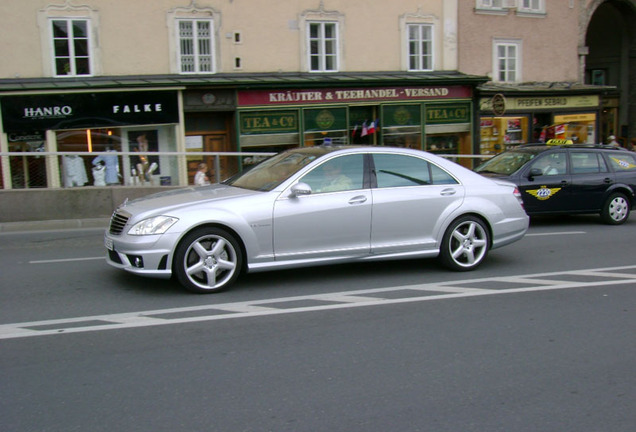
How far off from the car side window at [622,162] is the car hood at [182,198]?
8426 mm

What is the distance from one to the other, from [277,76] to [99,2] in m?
5.49

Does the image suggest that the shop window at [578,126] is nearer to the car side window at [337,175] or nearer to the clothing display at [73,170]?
the clothing display at [73,170]

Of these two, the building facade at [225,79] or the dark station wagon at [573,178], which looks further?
the building facade at [225,79]

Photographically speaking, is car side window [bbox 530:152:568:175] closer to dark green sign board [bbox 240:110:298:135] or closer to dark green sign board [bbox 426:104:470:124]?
dark green sign board [bbox 240:110:298:135]

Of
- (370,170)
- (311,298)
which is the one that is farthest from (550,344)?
(370,170)

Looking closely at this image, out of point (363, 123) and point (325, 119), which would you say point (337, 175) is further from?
point (363, 123)

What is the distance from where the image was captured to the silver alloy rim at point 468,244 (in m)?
7.81

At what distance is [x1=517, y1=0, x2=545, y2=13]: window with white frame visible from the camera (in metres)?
23.3

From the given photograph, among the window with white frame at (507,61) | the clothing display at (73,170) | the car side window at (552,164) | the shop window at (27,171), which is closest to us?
the car side window at (552,164)

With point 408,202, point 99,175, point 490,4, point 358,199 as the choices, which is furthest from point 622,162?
point 490,4

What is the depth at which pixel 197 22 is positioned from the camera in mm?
19172

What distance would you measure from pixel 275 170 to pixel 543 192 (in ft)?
20.9

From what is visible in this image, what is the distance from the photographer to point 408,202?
7484 millimetres

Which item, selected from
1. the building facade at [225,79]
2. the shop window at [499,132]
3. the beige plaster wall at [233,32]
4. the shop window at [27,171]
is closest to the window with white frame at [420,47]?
the building facade at [225,79]
